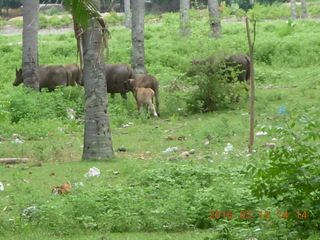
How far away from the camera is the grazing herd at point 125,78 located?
63.5 ft

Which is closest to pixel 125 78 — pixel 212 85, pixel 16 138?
pixel 212 85

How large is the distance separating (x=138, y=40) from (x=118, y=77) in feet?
7.45

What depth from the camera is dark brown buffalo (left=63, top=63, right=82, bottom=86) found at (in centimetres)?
2231

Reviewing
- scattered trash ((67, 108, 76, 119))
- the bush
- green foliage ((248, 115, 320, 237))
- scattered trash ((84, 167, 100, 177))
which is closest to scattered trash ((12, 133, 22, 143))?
scattered trash ((67, 108, 76, 119))

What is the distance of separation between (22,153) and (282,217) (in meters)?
7.93

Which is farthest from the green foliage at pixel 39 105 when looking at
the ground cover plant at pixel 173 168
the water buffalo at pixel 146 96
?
the water buffalo at pixel 146 96

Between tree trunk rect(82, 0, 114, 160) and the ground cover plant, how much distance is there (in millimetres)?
338

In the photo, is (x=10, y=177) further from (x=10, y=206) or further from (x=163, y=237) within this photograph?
(x=163, y=237)

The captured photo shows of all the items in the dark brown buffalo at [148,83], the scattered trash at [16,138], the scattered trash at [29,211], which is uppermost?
the scattered trash at [29,211]

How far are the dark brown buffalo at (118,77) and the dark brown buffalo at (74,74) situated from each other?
1.36 metres

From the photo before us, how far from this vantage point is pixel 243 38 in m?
31.8

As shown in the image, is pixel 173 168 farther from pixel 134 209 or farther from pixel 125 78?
pixel 125 78

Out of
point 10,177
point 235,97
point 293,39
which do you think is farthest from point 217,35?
point 10,177
